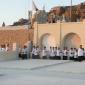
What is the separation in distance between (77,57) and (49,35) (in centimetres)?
719

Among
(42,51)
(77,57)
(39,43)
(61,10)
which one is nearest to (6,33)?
(39,43)

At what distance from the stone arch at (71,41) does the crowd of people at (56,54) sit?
3286 millimetres

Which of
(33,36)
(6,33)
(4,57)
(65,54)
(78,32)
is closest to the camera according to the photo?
(4,57)

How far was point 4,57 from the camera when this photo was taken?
28094mm

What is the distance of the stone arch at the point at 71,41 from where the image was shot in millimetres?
33791

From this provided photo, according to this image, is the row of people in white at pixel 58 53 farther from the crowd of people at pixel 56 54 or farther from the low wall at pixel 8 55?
the low wall at pixel 8 55

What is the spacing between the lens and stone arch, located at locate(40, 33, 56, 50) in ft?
114

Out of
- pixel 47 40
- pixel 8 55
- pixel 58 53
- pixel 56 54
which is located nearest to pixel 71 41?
pixel 47 40

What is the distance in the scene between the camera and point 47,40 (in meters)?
35.0

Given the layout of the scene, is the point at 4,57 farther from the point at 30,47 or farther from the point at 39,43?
the point at 39,43

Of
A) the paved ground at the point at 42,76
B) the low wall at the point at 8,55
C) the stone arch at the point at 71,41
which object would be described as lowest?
the paved ground at the point at 42,76

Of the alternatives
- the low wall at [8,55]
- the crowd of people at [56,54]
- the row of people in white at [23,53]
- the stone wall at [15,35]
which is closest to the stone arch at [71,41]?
the crowd of people at [56,54]

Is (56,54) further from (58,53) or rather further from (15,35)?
(15,35)

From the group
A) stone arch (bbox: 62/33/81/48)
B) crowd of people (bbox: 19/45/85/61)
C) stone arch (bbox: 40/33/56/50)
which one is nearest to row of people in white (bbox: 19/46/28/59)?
crowd of people (bbox: 19/45/85/61)
